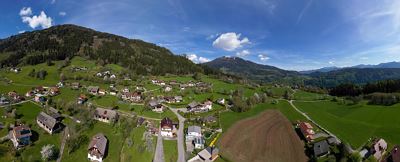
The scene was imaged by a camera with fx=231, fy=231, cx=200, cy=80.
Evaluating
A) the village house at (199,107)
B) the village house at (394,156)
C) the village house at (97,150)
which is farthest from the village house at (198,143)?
the village house at (394,156)

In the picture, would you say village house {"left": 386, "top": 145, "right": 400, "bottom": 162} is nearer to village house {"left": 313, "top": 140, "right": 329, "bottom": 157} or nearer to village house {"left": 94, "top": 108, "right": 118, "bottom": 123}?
village house {"left": 313, "top": 140, "right": 329, "bottom": 157}

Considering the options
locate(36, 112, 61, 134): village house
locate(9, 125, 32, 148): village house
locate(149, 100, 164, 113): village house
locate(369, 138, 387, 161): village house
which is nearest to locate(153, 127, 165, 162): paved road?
locate(149, 100, 164, 113): village house

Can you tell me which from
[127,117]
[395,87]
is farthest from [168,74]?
[395,87]

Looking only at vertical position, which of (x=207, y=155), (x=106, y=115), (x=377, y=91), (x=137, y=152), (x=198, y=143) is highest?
(x=377, y=91)

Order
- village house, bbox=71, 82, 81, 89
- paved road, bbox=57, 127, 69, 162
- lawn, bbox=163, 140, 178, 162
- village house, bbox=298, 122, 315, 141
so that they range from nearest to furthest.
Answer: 1. lawn, bbox=163, 140, 178, 162
2. paved road, bbox=57, 127, 69, 162
3. village house, bbox=298, 122, 315, 141
4. village house, bbox=71, 82, 81, 89

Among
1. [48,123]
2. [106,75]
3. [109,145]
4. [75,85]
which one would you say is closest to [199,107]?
[109,145]

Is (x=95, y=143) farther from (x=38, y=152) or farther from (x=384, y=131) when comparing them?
(x=384, y=131)

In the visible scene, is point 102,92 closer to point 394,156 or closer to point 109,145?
point 109,145
